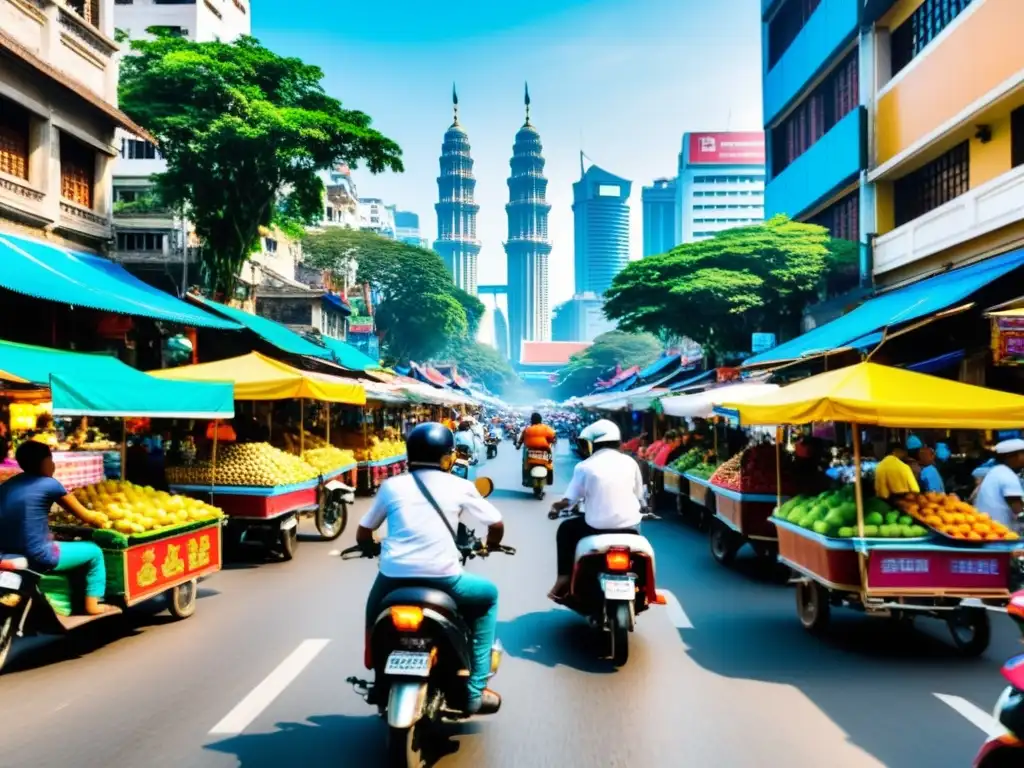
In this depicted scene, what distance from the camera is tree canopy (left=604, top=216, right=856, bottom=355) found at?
26.1 m

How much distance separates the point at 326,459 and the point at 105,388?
6.61m

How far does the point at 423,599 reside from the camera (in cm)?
415

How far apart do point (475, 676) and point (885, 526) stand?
369 centimetres

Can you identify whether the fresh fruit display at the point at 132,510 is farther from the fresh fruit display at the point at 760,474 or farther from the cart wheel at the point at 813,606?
the fresh fruit display at the point at 760,474

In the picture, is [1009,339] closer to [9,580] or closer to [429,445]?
[429,445]

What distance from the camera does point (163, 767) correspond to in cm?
416

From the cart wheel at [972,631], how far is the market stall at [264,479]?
23.4 ft

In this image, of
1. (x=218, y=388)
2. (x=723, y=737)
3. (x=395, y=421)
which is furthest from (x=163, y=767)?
(x=395, y=421)

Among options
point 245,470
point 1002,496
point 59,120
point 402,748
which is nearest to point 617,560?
point 402,748

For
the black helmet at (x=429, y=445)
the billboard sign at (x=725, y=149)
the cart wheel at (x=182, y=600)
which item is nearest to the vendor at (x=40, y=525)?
the cart wheel at (x=182, y=600)

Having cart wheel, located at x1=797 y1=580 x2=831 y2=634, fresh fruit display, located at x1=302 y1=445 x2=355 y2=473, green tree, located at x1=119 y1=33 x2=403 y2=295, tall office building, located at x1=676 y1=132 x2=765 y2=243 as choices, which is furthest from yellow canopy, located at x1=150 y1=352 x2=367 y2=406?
tall office building, located at x1=676 y1=132 x2=765 y2=243

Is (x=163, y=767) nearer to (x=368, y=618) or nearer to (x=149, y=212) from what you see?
(x=368, y=618)

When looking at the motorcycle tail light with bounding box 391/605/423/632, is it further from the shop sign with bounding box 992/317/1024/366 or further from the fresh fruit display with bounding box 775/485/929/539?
the shop sign with bounding box 992/317/1024/366

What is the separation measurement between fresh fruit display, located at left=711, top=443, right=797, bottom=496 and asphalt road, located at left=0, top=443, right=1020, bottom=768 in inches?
59.5
